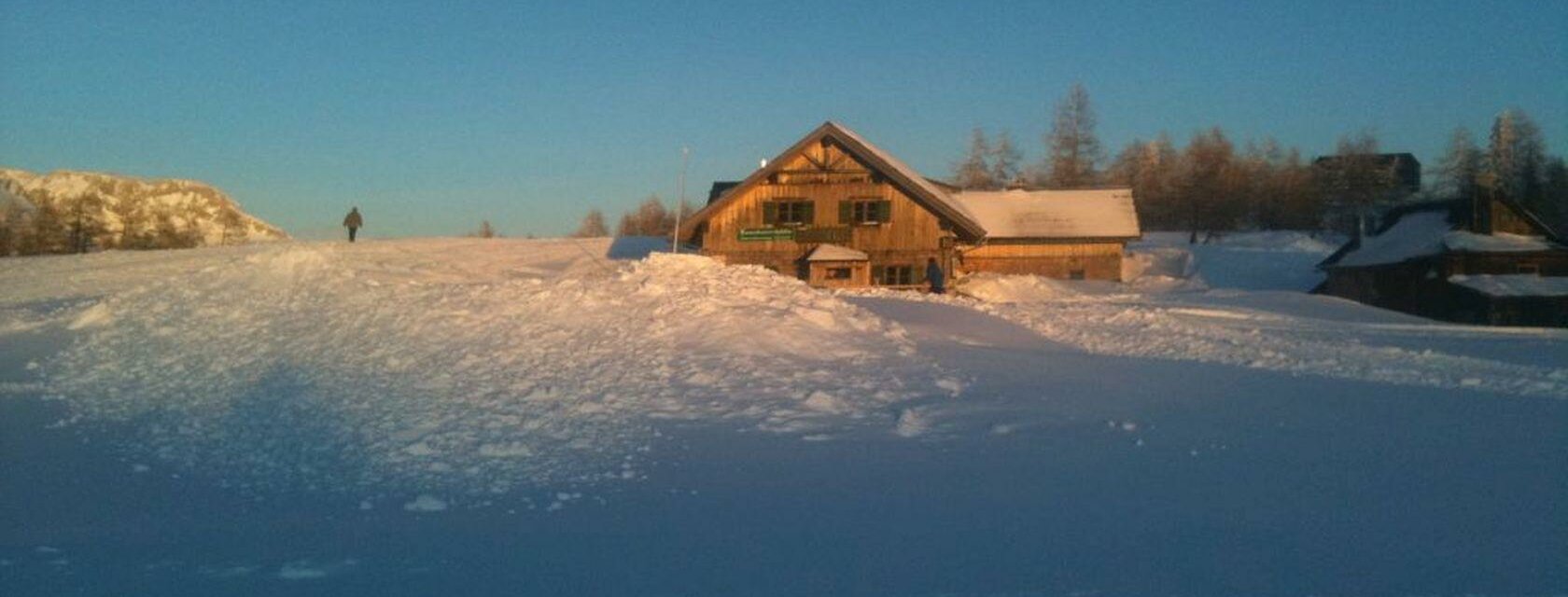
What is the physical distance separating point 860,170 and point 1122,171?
68.8 m

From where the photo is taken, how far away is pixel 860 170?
39719 millimetres

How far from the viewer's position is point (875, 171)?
39.8 meters

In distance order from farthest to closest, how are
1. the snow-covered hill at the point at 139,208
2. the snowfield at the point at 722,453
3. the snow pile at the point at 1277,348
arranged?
1. the snow-covered hill at the point at 139,208
2. the snow pile at the point at 1277,348
3. the snowfield at the point at 722,453

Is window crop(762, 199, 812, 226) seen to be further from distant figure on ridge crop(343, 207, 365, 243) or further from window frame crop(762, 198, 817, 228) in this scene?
distant figure on ridge crop(343, 207, 365, 243)

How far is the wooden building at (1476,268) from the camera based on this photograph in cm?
4031

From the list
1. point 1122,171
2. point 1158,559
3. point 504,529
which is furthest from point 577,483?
point 1122,171

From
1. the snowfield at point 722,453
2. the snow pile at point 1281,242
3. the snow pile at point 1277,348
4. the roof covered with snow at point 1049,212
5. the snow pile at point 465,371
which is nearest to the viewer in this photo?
the snowfield at point 722,453

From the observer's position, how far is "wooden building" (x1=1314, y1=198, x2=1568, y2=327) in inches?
1587

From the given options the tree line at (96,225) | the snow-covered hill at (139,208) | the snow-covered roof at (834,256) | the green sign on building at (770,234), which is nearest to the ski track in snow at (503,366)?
the snow-covered roof at (834,256)

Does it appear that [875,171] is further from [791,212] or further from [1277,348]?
[1277,348]

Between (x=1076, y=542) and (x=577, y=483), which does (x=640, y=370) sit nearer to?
(x=577, y=483)

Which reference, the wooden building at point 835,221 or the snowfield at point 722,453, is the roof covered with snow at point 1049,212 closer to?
the wooden building at point 835,221

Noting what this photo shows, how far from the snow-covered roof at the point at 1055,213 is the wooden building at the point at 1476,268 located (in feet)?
40.6

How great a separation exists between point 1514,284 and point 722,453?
42.4m
